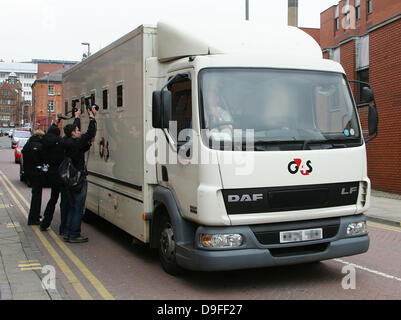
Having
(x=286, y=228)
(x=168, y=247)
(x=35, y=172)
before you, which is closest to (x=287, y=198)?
(x=286, y=228)

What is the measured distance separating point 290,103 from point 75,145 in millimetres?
3828

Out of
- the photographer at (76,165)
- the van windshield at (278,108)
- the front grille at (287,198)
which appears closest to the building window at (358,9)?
the photographer at (76,165)

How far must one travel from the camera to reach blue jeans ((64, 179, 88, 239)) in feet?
27.0

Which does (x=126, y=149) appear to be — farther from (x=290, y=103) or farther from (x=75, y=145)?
(x=290, y=103)

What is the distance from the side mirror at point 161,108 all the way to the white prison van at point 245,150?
1cm

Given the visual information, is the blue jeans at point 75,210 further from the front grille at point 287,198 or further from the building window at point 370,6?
the building window at point 370,6

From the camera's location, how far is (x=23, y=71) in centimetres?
17888

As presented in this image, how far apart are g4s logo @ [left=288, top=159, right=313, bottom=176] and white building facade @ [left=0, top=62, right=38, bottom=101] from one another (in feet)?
600

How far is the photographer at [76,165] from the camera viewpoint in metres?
8.06

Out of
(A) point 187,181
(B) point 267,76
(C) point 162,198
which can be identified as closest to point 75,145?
(C) point 162,198

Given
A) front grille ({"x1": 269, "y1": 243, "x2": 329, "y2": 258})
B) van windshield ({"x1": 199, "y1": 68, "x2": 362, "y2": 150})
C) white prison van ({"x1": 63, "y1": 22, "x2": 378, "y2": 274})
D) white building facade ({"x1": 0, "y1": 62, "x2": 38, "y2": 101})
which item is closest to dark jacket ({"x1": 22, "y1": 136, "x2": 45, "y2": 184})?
white prison van ({"x1": 63, "y1": 22, "x2": 378, "y2": 274})

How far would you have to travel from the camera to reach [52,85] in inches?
3752

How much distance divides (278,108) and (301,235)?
1.41 m

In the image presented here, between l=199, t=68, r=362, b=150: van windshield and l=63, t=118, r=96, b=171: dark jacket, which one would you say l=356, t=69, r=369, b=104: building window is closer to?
l=63, t=118, r=96, b=171: dark jacket
